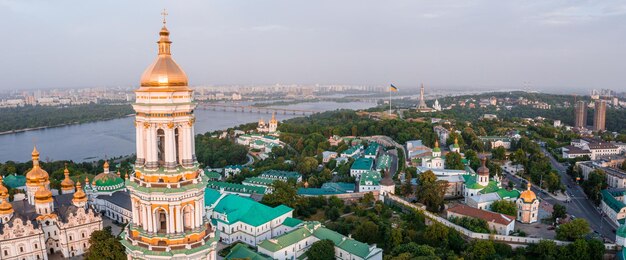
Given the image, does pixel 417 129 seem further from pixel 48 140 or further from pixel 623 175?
pixel 48 140

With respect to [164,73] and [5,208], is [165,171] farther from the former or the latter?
[5,208]

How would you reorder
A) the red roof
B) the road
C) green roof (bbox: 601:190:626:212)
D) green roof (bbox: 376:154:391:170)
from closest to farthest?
the red roof, the road, green roof (bbox: 601:190:626:212), green roof (bbox: 376:154:391:170)

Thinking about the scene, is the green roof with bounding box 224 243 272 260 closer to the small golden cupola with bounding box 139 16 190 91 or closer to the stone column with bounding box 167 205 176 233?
the stone column with bounding box 167 205 176 233

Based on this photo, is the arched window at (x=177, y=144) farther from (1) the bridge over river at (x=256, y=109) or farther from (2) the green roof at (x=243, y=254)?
(1) the bridge over river at (x=256, y=109)

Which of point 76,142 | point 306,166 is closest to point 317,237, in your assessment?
point 306,166

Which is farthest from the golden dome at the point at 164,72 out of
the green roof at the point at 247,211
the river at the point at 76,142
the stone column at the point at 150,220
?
the river at the point at 76,142

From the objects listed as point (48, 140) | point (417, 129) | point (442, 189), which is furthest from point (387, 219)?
point (48, 140)

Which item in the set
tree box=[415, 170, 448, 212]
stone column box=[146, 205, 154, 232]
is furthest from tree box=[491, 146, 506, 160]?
stone column box=[146, 205, 154, 232]
